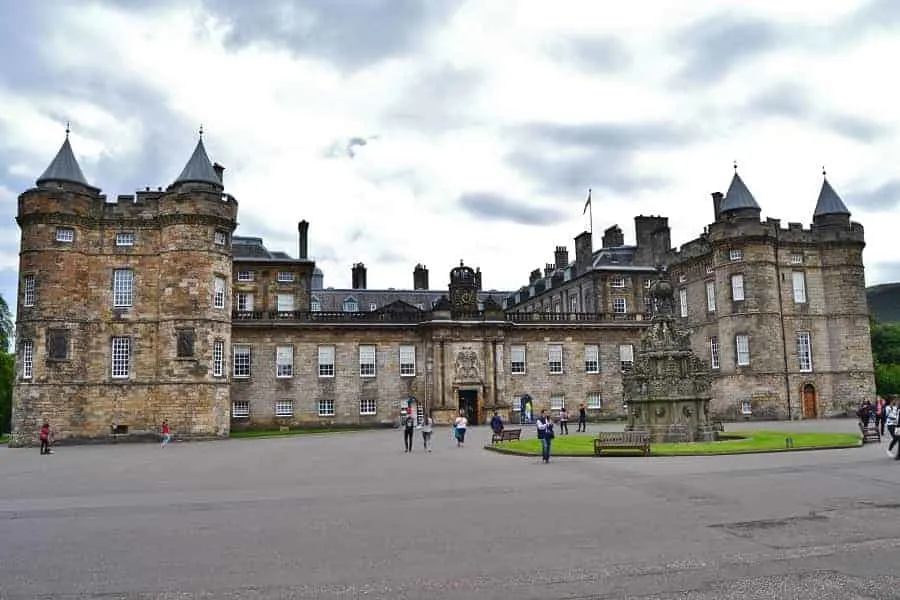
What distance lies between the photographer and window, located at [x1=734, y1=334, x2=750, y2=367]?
46.8 m

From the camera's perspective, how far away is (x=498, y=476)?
59.0 ft

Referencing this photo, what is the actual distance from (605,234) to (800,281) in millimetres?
18648

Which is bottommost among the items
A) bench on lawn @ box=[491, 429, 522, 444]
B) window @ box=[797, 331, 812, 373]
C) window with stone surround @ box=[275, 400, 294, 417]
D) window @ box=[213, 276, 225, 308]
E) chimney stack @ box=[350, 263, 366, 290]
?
bench on lawn @ box=[491, 429, 522, 444]

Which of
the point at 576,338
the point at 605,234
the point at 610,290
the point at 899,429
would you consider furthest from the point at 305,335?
the point at 899,429

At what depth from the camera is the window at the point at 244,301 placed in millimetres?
53438

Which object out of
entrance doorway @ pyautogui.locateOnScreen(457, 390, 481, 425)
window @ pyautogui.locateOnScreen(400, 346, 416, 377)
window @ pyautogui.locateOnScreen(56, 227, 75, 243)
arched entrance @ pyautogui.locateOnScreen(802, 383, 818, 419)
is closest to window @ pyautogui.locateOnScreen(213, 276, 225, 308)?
Answer: window @ pyautogui.locateOnScreen(56, 227, 75, 243)

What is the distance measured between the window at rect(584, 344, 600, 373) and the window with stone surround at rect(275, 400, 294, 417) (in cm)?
2009

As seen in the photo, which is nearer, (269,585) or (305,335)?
(269,585)

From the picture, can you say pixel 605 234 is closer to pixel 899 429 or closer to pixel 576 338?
pixel 576 338

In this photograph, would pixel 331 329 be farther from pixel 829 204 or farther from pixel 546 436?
pixel 829 204

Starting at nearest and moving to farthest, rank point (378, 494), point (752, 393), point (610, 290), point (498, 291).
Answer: point (378, 494) < point (752, 393) < point (610, 290) < point (498, 291)

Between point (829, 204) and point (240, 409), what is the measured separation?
136ft

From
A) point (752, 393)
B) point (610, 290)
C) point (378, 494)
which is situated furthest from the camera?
point (610, 290)

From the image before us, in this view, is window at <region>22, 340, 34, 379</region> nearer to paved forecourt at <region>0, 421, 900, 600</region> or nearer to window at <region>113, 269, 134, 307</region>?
window at <region>113, 269, 134, 307</region>
